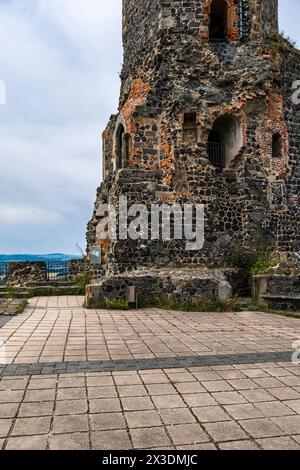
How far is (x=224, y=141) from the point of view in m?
14.7

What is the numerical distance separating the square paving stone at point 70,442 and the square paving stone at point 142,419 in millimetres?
441

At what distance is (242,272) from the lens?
13359 mm

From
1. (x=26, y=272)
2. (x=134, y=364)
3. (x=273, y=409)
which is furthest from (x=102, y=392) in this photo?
(x=26, y=272)

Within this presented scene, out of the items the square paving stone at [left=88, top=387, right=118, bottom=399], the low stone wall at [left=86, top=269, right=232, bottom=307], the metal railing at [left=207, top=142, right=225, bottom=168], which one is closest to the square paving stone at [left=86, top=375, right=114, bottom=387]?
the square paving stone at [left=88, top=387, right=118, bottom=399]

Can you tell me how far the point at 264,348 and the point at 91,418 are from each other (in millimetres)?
3760

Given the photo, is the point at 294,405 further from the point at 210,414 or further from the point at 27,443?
the point at 27,443

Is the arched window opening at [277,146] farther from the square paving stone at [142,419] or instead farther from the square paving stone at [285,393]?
the square paving stone at [142,419]

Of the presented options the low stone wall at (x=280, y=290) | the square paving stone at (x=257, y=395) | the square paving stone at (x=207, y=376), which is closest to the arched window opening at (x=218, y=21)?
the low stone wall at (x=280, y=290)

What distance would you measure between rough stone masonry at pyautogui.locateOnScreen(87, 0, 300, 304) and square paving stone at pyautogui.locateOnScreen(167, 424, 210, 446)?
375 inches

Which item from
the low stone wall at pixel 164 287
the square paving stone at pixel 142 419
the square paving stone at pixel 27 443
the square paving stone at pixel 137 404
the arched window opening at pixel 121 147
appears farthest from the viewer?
the arched window opening at pixel 121 147

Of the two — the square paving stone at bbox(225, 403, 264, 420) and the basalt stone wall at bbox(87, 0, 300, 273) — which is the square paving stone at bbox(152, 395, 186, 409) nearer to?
the square paving stone at bbox(225, 403, 264, 420)

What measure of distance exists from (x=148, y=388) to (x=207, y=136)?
10664 mm

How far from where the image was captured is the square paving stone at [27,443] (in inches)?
123

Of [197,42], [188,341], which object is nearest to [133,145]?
[197,42]
